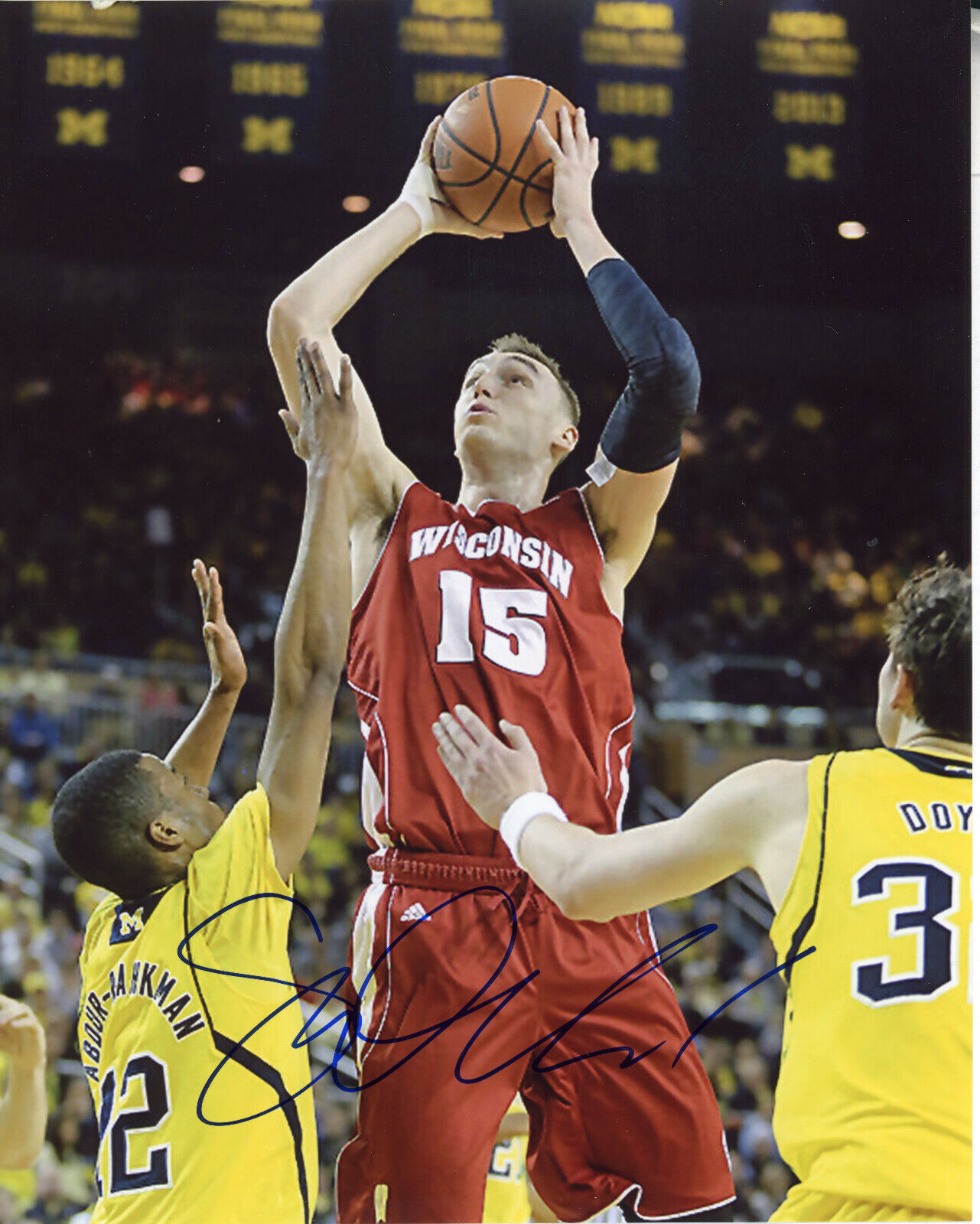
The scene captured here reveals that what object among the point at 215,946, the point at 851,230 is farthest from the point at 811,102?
the point at 215,946

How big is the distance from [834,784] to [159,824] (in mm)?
1578

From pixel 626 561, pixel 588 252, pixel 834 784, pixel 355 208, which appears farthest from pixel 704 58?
pixel 834 784

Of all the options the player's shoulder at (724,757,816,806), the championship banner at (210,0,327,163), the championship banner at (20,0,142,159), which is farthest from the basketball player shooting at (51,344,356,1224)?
the championship banner at (20,0,142,159)

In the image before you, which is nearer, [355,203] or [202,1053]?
[202,1053]

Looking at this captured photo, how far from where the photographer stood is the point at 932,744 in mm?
2848

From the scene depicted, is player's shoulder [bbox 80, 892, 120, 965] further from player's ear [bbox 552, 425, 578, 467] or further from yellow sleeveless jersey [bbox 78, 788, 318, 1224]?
player's ear [bbox 552, 425, 578, 467]

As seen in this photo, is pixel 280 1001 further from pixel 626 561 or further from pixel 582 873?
pixel 626 561

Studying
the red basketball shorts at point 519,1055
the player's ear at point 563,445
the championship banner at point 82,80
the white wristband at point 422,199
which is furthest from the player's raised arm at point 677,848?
the championship banner at point 82,80

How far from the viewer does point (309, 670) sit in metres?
3.45

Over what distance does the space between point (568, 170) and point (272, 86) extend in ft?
3.39

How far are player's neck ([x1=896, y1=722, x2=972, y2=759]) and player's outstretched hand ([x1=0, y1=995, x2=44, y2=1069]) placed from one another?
2.14 meters

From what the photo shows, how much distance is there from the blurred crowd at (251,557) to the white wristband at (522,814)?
1.19 m

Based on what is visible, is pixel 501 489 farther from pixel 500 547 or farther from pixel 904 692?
pixel 904 692

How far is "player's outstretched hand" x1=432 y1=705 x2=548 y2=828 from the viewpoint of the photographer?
9.82 feet
